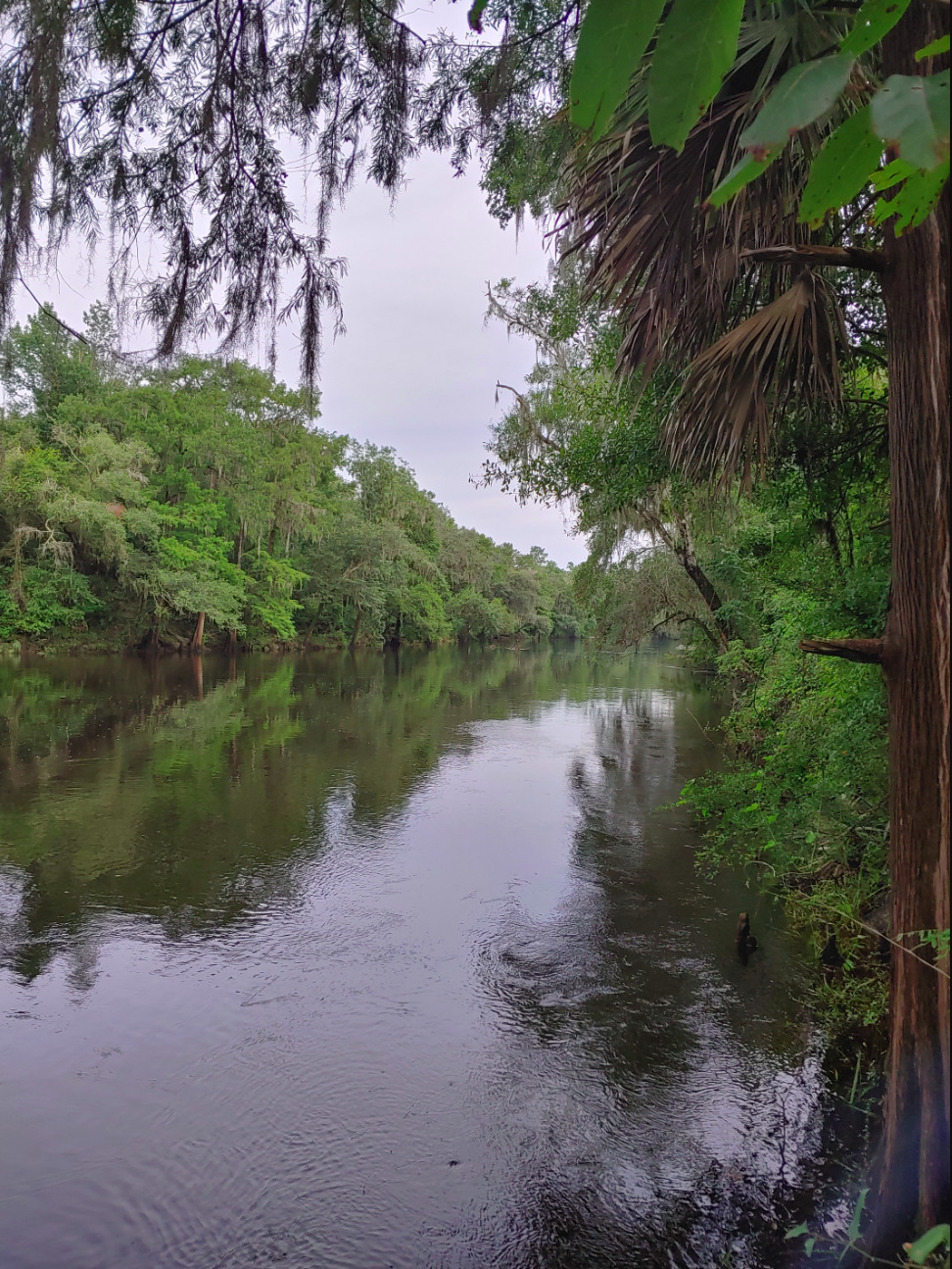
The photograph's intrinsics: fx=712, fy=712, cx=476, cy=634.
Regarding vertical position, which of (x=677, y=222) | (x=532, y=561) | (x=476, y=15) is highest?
(x=532, y=561)

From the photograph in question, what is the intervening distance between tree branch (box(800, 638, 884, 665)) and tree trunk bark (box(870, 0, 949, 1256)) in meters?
0.03

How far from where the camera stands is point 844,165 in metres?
0.59

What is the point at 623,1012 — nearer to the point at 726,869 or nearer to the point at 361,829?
the point at 726,869

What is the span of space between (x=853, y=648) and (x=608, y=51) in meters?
1.60

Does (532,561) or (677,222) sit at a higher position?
(532,561)

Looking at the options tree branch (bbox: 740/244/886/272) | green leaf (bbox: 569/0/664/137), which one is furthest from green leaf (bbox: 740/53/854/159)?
tree branch (bbox: 740/244/886/272)

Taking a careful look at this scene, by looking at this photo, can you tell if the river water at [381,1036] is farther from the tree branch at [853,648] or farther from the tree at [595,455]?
the tree at [595,455]

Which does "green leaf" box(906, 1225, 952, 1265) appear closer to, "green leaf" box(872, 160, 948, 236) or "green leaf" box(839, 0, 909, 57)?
"green leaf" box(872, 160, 948, 236)

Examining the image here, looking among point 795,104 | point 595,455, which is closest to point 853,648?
point 795,104

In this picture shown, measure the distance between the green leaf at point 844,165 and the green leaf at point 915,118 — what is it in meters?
0.11

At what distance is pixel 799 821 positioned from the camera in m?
5.37

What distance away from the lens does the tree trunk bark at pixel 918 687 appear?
5.26ft

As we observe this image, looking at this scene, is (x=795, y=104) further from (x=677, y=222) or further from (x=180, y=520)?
(x=180, y=520)

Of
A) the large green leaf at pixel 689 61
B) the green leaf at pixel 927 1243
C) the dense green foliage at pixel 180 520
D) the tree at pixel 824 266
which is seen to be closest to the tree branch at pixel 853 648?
the tree at pixel 824 266
